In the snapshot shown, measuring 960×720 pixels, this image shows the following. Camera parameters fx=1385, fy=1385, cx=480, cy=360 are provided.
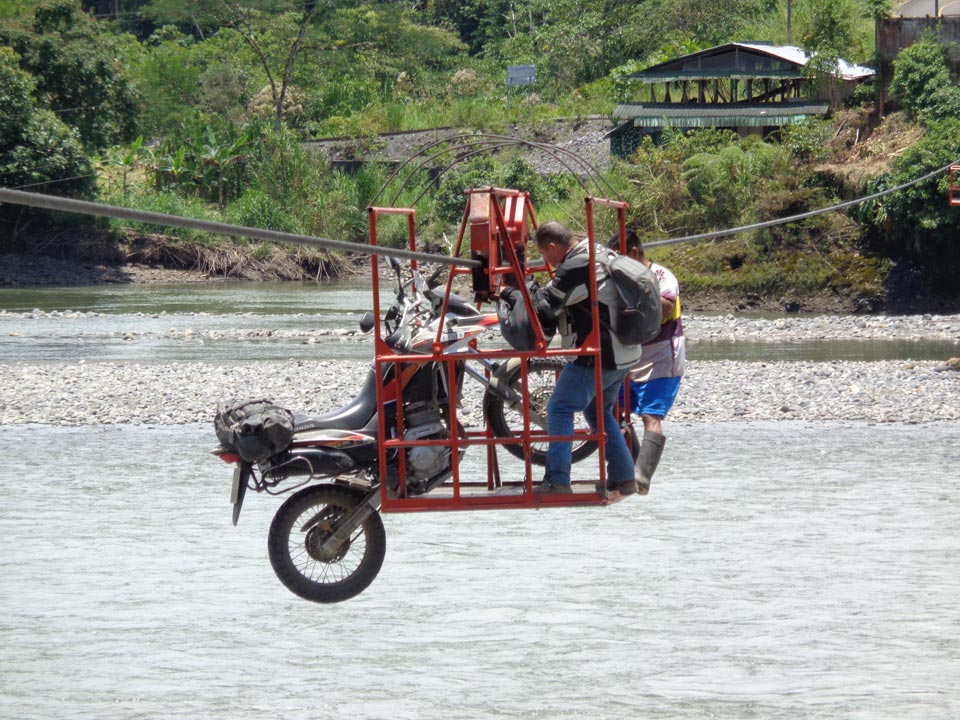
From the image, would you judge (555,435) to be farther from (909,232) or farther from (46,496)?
(909,232)

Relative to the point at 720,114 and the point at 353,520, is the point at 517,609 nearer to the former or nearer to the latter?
the point at 353,520

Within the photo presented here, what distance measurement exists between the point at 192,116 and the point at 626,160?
20515mm

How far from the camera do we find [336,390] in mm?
17906

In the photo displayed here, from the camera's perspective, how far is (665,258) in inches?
1264

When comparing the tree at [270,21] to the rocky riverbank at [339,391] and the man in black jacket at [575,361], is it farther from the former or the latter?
the man in black jacket at [575,361]

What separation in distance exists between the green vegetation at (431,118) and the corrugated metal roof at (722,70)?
0.56 metres

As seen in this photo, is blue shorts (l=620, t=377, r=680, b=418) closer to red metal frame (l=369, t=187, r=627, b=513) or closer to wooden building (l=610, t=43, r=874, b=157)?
red metal frame (l=369, t=187, r=627, b=513)

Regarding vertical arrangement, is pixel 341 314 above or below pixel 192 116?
below

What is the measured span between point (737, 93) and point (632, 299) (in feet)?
108

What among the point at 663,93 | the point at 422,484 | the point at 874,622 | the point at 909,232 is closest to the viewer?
the point at 422,484

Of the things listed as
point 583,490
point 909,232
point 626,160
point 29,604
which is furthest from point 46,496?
point 626,160

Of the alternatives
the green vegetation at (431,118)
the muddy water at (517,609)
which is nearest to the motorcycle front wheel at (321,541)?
the muddy water at (517,609)

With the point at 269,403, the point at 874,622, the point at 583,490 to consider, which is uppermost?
the point at 269,403

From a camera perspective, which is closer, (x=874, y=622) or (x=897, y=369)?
(x=874, y=622)
